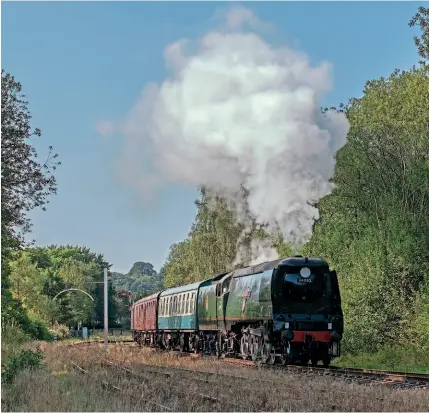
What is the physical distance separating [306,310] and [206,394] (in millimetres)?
8249

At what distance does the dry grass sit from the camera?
502 inches

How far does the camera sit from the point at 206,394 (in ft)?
48.6

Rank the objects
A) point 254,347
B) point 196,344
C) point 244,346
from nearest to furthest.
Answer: point 254,347 < point 244,346 < point 196,344

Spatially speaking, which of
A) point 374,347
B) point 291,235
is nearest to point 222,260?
point 291,235

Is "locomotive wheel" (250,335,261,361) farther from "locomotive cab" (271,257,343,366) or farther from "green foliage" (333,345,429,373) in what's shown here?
"green foliage" (333,345,429,373)

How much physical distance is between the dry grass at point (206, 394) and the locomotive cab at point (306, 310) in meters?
2.55

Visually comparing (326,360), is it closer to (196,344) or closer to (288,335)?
(288,335)

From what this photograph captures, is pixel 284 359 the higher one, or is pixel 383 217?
pixel 383 217

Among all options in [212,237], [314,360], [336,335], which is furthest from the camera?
[212,237]

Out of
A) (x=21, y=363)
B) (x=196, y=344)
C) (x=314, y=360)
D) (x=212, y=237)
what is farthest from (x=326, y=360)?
(x=212, y=237)

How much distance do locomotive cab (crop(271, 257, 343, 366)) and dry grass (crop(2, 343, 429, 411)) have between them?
255 cm

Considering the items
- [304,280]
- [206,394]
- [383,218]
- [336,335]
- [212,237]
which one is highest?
[212,237]

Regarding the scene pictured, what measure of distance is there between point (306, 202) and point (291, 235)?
5.06 feet

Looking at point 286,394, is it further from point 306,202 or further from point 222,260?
point 222,260
